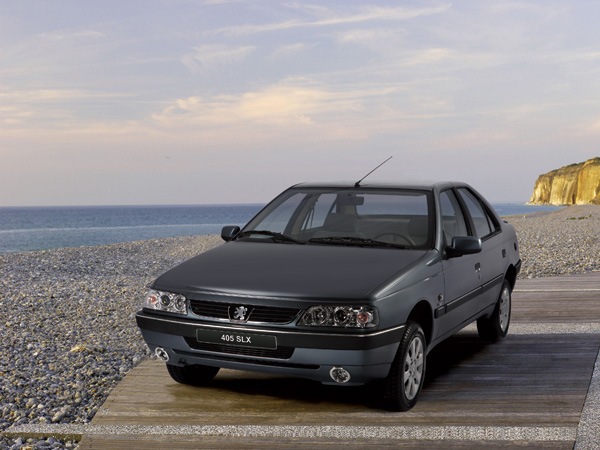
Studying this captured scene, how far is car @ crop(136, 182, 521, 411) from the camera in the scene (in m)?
4.89

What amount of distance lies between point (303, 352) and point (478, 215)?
3.01m

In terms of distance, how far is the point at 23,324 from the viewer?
11.2 metres

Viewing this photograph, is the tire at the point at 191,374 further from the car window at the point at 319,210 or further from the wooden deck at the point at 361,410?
the car window at the point at 319,210

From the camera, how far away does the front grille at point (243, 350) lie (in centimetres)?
496

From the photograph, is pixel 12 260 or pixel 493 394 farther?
pixel 12 260

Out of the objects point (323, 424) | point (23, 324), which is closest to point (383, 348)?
point (323, 424)

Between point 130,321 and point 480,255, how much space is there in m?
6.05

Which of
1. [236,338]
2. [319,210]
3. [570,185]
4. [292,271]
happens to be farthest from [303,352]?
[570,185]

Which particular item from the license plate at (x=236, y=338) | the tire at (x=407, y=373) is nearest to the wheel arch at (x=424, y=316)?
the tire at (x=407, y=373)

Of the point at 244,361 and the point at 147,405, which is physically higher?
the point at 244,361

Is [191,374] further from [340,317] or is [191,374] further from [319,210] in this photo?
[319,210]

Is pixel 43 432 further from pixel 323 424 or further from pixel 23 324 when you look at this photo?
pixel 23 324

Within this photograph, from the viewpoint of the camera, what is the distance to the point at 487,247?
707cm

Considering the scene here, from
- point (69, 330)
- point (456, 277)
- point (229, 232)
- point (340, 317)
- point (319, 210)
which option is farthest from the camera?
point (69, 330)
